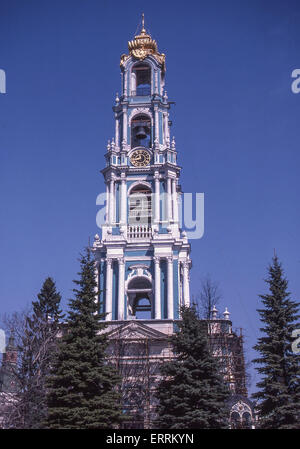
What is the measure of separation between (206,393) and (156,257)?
17.3m

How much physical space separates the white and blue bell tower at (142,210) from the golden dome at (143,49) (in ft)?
0.26

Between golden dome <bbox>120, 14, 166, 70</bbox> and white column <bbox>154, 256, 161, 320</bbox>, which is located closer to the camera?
white column <bbox>154, 256, 161, 320</bbox>

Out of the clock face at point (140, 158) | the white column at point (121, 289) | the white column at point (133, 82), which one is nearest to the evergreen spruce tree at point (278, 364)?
the white column at point (121, 289)

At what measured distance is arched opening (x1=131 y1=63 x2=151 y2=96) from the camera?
146 feet

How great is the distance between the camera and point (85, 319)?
71.3 feet

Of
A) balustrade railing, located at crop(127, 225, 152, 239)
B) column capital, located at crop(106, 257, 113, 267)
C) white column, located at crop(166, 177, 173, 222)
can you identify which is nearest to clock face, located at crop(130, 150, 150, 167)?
white column, located at crop(166, 177, 173, 222)

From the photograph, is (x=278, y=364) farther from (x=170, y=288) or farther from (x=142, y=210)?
(x=142, y=210)

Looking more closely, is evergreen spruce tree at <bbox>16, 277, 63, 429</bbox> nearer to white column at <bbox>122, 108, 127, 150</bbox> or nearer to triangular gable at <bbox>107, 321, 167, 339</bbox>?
triangular gable at <bbox>107, 321, 167, 339</bbox>

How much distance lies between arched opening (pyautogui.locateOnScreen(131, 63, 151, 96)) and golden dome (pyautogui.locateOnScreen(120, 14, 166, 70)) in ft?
2.78

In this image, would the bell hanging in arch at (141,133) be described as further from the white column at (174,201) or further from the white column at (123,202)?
the white column at (174,201)

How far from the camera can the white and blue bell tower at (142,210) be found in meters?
36.7
